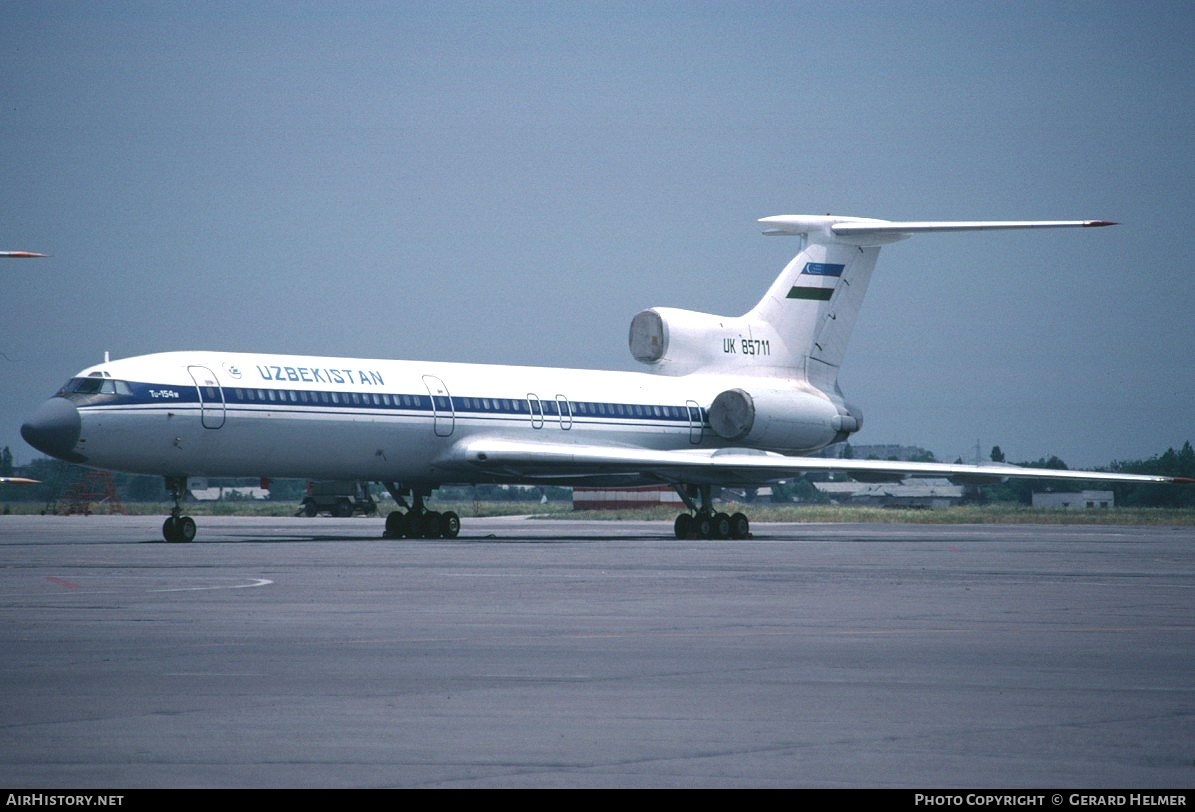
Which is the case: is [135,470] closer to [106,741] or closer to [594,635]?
[594,635]

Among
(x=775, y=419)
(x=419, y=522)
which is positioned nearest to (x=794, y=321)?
(x=775, y=419)

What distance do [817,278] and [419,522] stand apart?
13701 mm

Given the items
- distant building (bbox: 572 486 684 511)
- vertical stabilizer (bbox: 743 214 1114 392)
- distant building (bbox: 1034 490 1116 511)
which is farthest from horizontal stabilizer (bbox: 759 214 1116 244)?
distant building (bbox: 1034 490 1116 511)

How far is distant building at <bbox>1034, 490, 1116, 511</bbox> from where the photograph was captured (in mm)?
98875

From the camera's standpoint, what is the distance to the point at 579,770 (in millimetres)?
7832

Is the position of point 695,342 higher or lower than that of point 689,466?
higher

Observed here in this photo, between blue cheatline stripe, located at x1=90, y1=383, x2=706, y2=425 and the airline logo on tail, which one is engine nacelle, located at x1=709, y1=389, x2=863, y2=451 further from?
the airline logo on tail

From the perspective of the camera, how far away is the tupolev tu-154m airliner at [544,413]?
34.3 metres

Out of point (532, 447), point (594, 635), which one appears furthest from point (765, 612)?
point (532, 447)

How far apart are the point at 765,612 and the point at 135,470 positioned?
21176 millimetres

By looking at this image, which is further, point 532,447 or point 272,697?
point 532,447

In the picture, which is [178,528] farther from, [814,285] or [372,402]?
[814,285]

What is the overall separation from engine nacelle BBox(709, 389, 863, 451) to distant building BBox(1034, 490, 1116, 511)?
2184 inches

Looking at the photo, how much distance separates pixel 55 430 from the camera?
3328 centimetres
